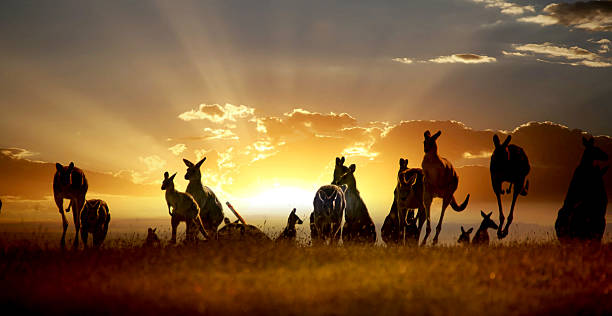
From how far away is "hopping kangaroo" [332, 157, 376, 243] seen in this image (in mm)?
20562

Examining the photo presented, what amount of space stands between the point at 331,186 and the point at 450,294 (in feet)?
30.0

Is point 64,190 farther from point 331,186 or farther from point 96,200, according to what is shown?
point 331,186

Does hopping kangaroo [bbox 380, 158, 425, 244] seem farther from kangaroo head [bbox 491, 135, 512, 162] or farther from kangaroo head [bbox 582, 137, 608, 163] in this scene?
kangaroo head [bbox 582, 137, 608, 163]

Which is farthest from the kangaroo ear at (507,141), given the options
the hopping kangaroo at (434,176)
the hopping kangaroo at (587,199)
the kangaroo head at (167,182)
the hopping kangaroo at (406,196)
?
the kangaroo head at (167,182)

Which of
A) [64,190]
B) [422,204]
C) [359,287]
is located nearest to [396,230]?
[422,204]

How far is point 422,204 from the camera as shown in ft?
62.0

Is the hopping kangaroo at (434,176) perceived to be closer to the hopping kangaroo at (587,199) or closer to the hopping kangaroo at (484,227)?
the hopping kangaroo at (484,227)

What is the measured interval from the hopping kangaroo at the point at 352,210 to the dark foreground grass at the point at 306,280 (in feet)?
14.4

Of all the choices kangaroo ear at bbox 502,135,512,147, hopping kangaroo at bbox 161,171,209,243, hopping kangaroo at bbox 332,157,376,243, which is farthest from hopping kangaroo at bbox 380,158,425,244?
hopping kangaroo at bbox 161,171,209,243

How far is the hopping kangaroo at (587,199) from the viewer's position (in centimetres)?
1805

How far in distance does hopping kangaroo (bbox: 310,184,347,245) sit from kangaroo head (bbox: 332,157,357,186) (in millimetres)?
782

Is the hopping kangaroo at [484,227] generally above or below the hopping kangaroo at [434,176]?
below

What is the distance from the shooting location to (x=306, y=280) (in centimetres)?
1169

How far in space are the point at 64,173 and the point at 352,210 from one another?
9.70 meters
